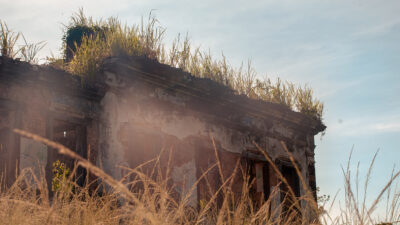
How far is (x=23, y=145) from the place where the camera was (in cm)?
737

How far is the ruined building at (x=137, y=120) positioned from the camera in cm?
742

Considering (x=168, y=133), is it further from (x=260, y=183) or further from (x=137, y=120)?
(x=260, y=183)

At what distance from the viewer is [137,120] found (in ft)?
27.8

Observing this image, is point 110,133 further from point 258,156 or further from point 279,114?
point 279,114

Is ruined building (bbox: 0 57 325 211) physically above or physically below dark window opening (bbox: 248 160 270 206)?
above

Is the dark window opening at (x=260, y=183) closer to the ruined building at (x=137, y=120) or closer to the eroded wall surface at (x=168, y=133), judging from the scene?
the ruined building at (x=137, y=120)

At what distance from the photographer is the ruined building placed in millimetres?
7422

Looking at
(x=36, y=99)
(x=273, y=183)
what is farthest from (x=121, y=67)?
(x=273, y=183)

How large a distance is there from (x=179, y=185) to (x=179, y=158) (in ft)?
1.60

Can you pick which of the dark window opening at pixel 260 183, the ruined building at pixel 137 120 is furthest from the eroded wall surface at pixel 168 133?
the dark window opening at pixel 260 183

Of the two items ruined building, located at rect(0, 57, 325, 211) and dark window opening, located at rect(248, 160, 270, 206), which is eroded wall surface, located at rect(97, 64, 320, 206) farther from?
dark window opening, located at rect(248, 160, 270, 206)

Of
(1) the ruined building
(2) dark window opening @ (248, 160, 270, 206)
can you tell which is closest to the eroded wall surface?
(1) the ruined building

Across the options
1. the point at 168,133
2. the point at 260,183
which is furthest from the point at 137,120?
the point at 260,183

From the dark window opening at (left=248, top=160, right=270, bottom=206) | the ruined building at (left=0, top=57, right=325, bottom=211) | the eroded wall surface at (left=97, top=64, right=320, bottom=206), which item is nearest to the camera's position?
the ruined building at (left=0, top=57, right=325, bottom=211)
